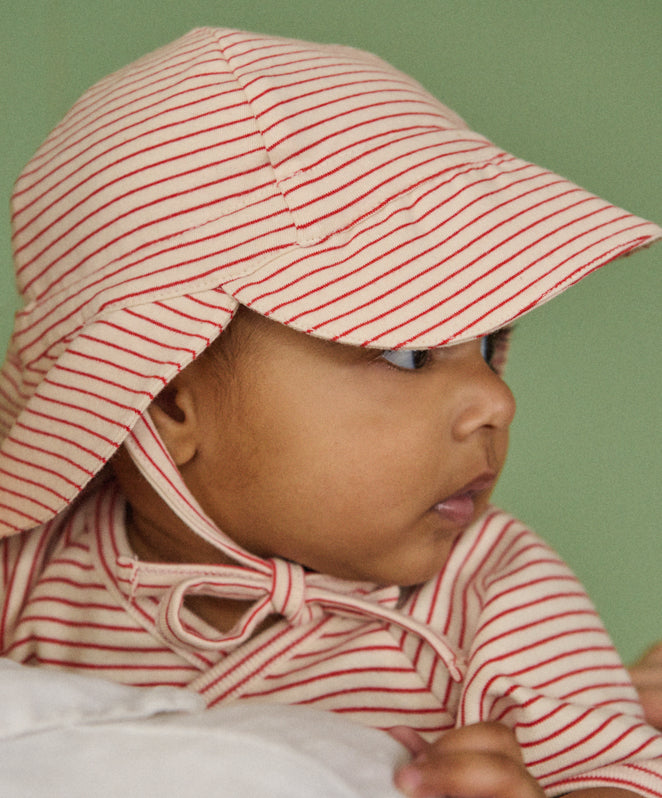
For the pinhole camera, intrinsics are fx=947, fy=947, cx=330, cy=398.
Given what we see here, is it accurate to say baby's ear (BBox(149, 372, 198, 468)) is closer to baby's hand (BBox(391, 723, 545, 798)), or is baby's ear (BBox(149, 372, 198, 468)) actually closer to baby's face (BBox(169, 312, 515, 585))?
baby's face (BBox(169, 312, 515, 585))

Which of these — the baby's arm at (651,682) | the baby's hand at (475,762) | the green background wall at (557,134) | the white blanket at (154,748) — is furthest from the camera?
the green background wall at (557,134)

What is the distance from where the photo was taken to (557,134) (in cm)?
111

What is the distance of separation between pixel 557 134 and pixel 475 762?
811 mm

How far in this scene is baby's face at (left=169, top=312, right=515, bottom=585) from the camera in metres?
0.64

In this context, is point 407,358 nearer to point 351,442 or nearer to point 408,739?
point 351,442

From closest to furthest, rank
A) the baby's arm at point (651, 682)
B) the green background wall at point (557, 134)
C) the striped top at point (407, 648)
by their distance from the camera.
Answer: the striped top at point (407, 648)
the baby's arm at point (651, 682)
the green background wall at point (557, 134)

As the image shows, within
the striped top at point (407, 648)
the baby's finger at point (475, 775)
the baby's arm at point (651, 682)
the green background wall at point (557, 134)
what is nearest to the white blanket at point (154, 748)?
the baby's finger at point (475, 775)

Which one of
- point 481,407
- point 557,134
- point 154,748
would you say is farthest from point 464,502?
point 557,134

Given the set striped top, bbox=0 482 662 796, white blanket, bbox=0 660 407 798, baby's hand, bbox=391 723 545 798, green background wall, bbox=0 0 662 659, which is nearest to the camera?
white blanket, bbox=0 660 407 798

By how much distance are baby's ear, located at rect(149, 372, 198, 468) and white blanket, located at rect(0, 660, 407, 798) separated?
Answer: 0.30m

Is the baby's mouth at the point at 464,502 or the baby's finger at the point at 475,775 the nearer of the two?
the baby's finger at the point at 475,775

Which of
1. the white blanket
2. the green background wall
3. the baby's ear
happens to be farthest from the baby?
the green background wall

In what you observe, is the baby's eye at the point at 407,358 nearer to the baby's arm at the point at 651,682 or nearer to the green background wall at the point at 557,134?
the baby's arm at the point at 651,682

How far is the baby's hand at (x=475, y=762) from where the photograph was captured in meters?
0.45
